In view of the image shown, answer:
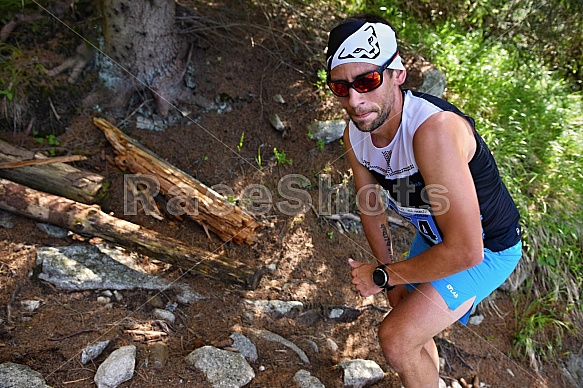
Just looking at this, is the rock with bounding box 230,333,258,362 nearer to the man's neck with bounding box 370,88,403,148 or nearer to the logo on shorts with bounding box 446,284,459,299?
the logo on shorts with bounding box 446,284,459,299

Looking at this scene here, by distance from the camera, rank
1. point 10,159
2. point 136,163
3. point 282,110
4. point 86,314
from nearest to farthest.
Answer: point 86,314, point 10,159, point 136,163, point 282,110

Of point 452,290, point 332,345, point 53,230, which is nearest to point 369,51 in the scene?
point 452,290

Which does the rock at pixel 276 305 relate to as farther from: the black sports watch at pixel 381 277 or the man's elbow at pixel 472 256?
the man's elbow at pixel 472 256

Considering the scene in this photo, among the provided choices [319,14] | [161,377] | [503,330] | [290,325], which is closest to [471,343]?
[503,330]

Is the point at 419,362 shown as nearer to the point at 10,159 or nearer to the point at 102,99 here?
the point at 10,159

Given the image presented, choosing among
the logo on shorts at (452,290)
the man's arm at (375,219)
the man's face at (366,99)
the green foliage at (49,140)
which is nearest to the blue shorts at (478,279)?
the logo on shorts at (452,290)

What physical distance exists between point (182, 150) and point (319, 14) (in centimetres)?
252

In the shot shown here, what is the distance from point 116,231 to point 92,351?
1.03 m

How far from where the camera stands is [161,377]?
275cm

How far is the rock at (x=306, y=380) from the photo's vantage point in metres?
3.01

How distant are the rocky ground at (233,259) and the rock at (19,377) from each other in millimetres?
70

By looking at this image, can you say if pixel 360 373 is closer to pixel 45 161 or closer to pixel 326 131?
pixel 326 131

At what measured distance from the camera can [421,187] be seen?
2477mm

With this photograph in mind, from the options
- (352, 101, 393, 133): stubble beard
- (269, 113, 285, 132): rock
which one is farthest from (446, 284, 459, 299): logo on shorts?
(269, 113, 285, 132): rock
